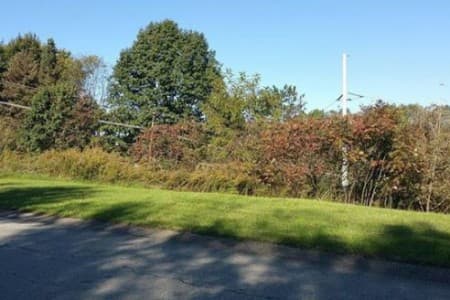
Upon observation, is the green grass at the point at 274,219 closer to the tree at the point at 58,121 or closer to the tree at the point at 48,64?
the tree at the point at 58,121

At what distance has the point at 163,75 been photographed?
174 feet

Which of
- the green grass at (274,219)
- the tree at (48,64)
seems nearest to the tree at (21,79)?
the tree at (48,64)

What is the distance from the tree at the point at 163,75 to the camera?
52.5 meters

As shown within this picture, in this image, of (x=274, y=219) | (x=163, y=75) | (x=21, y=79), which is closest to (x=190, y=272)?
(x=274, y=219)

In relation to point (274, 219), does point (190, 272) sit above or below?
below

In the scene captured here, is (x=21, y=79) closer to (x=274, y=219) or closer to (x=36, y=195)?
(x=36, y=195)

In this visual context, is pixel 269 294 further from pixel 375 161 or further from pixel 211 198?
pixel 375 161

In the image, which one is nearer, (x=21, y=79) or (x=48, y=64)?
(x=21, y=79)

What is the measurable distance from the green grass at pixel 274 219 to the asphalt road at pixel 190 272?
1.61ft

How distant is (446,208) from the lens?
14.8m

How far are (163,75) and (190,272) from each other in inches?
1859

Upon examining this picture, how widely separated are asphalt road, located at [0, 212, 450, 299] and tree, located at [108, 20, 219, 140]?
141 ft

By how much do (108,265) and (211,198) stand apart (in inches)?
280

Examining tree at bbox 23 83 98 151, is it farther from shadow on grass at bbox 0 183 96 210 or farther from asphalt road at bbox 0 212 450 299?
asphalt road at bbox 0 212 450 299
